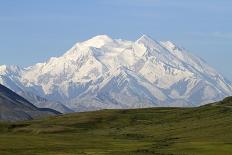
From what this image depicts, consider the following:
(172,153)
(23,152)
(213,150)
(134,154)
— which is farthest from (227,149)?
(23,152)

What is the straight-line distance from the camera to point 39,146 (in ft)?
611

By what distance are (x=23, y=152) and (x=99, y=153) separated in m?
20.3

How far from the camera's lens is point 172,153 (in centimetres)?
16488

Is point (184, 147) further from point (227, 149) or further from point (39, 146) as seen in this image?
point (39, 146)

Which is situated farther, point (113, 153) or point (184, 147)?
point (184, 147)

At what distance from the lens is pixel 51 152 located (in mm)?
163625

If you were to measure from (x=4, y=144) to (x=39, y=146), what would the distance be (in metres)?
11.2

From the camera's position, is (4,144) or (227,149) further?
(4,144)

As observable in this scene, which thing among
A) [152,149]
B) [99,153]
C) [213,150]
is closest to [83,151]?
[99,153]

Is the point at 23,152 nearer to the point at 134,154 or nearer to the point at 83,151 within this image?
the point at 83,151

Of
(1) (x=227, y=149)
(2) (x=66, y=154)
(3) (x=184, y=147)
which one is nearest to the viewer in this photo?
(2) (x=66, y=154)

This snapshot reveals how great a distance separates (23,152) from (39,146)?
21.9 m

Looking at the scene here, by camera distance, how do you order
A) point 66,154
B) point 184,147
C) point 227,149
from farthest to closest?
point 184,147 < point 227,149 < point 66,154

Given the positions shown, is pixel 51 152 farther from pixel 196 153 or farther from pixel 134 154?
pixel 196 153
